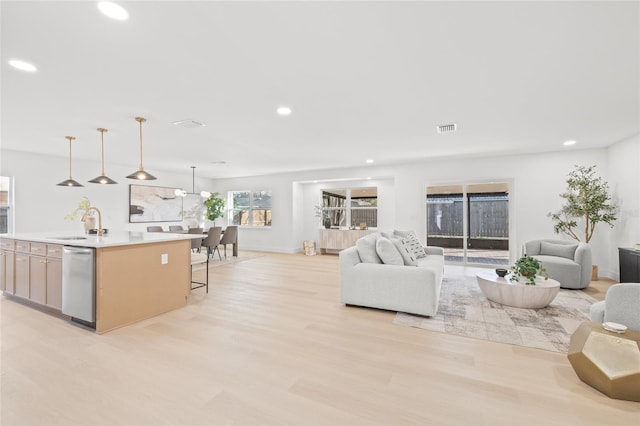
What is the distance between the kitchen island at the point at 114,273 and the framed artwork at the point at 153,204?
383 cm

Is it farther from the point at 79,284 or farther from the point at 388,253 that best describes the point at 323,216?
the point at 79,284

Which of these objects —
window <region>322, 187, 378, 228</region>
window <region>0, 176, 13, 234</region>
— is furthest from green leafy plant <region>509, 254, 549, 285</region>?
window <region>0, 176, 13, 234</region>

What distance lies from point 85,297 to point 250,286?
222 centimetres

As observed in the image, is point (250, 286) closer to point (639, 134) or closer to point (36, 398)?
point (36, 398)

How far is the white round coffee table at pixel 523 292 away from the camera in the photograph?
3.45m

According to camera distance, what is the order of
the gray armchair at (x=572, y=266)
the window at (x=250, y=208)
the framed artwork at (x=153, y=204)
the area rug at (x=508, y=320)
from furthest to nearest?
the window at (x=250, y=208), the framed artwork at (x=153, y=204), the gray armchair at (x=572, y=266), the area rug at (x=508, y=320)

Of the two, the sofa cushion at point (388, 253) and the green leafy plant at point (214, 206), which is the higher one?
the green leafy plant at point (214, 206)

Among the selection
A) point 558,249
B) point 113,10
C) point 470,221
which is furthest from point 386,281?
point 470,221

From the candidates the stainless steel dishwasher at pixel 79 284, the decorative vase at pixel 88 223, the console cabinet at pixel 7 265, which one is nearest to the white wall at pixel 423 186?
the console cabinet at pixel 7 265

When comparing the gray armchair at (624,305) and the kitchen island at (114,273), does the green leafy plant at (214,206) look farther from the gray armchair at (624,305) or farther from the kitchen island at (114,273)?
the gray armchair at (624,305)

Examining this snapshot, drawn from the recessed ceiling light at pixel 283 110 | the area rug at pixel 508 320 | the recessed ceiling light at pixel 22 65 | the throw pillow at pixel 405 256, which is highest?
the recessed ceiling light at pixel 283 110

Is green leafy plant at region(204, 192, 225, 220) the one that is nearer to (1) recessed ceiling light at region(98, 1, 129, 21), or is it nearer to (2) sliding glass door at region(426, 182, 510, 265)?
(2) sliding glass door at region(426, 182, 510, 265)

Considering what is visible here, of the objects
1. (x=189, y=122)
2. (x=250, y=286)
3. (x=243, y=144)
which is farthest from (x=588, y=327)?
(x=243, y=144)

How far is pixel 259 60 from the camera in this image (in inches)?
92.2
